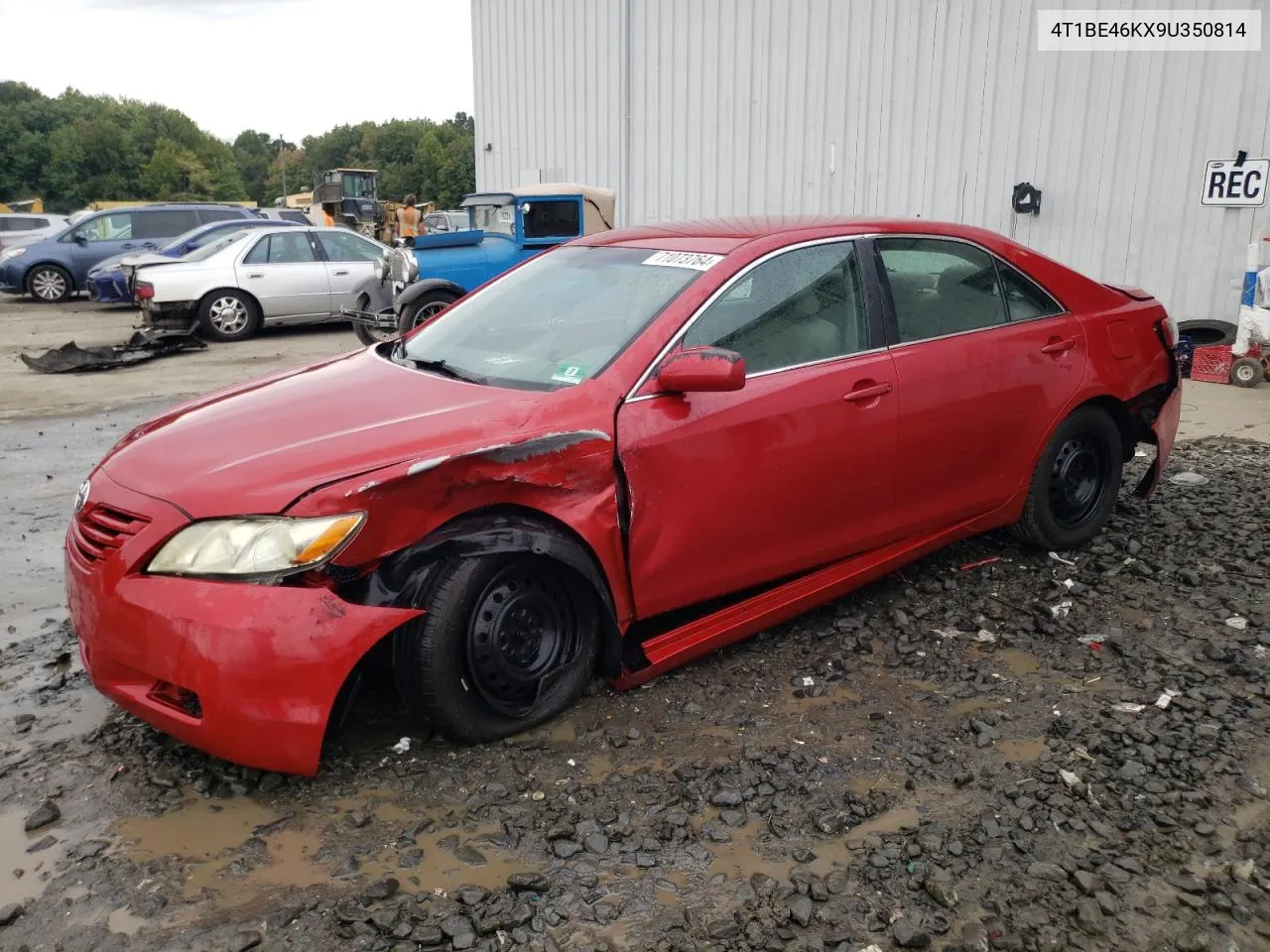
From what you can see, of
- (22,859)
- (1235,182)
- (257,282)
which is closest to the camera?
(22,859)

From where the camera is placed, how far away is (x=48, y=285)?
17672mm

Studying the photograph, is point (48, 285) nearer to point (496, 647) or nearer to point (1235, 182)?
point (1235, 182)

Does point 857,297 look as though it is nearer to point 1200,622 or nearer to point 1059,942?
point 1200,622

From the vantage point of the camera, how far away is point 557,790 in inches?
112

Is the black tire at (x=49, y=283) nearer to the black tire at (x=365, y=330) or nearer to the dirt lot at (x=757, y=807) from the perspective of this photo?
the black tire at (x=365, y=330)

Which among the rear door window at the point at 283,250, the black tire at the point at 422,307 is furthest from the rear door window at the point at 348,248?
the black tire at the point at 422,307

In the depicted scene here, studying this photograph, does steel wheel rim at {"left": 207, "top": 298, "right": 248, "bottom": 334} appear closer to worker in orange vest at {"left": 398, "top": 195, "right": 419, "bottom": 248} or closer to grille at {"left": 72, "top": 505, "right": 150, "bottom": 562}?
worker in orange vest at {"left": 398, "top": 195, "right": 419, "bottom": 248}

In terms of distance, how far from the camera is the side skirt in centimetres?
329

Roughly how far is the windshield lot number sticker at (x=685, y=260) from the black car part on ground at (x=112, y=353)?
29.5 ft

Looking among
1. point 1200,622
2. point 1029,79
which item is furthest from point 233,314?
point 1200,622

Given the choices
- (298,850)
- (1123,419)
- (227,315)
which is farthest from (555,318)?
(227,315)

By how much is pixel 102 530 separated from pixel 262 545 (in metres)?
0.60

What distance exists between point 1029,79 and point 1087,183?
50.8 inches

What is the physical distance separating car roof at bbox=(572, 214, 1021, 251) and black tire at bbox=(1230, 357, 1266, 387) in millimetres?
5879
